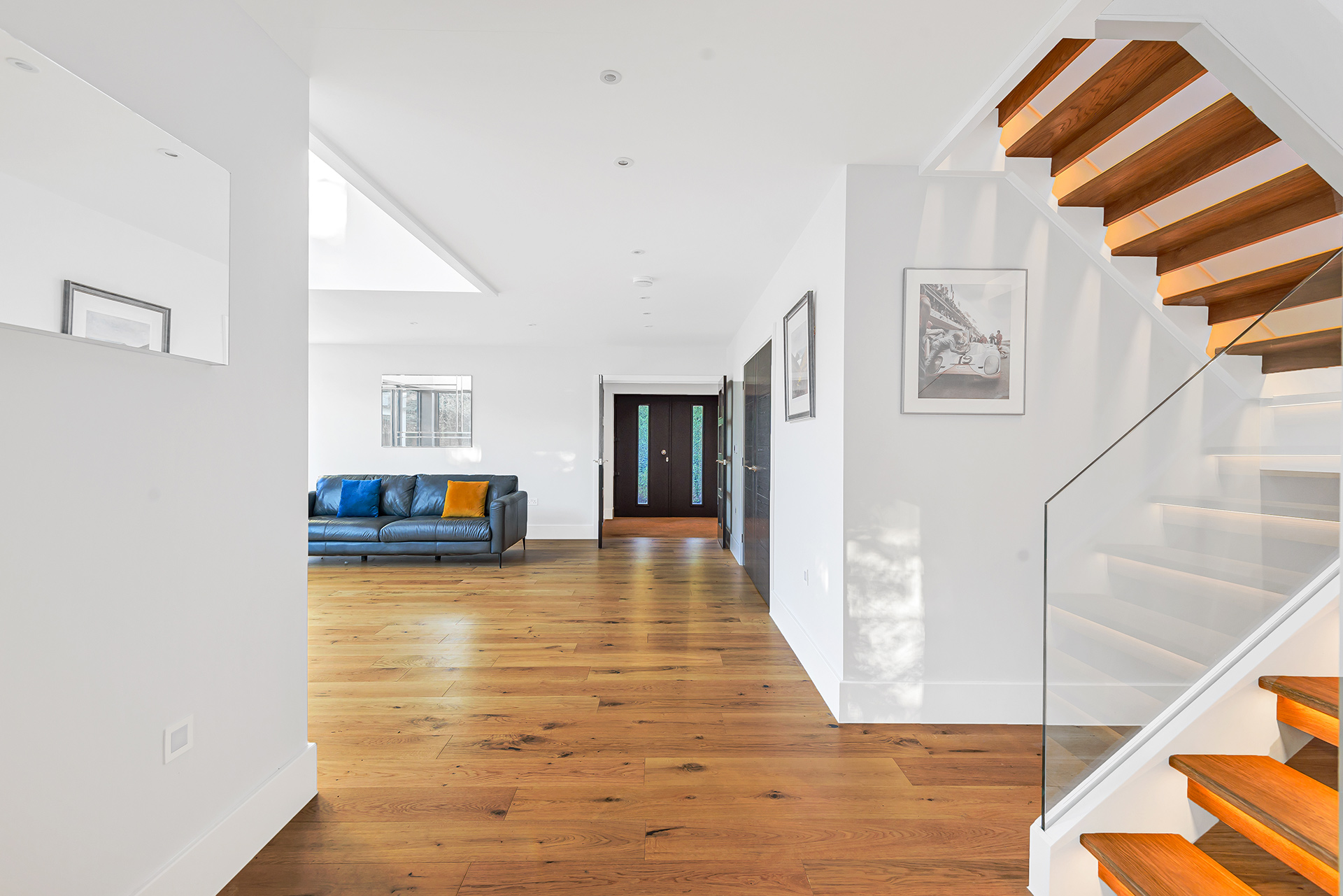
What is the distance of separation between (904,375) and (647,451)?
8156 mm

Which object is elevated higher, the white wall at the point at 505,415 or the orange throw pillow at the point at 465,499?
the white wall at the point at 505,415

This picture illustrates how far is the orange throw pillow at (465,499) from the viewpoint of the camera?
6562 mm

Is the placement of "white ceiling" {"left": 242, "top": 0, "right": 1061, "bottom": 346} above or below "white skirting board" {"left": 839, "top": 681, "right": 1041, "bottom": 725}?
above

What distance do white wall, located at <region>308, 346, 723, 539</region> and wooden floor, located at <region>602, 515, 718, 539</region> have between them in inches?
35.0

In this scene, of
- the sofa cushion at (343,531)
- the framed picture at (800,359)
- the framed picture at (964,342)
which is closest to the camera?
the framed picture at (964,342)

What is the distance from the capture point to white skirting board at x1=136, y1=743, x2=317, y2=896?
60.9 inches

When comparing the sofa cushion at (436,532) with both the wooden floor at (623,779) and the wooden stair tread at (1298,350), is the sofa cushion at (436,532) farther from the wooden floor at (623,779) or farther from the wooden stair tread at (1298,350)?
the wooden stair tread at (1298,350)

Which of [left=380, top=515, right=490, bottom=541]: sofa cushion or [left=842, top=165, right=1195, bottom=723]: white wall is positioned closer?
[left=842, top=165, right=1195, bottom=723]: white wall

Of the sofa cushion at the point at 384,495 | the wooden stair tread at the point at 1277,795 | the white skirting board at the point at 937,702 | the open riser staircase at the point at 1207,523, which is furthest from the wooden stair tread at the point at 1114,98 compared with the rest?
the sofa cushion at the point at 384,495

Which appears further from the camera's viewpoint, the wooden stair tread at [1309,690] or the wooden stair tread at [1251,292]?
the wooden stair tread at [1251,292]

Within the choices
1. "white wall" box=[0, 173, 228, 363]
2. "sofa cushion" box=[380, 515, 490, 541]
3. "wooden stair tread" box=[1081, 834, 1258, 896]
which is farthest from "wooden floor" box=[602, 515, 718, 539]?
"wooden stair tread" box=[1081, 834, 1258, 896]

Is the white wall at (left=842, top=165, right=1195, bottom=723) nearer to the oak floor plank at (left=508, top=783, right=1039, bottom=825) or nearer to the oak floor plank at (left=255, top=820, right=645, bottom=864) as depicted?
the oak floor plank at (left=508, top=783, right=1039, bottom=825)

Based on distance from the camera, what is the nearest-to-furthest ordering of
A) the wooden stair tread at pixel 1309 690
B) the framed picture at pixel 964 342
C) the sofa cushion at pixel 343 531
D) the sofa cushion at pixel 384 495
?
the wooden stair tread at pixel 1309 690
the framed picture at pixel 964 342
the sofa cushion at pixel 343 531
the sofa cushion at pixel 384 495

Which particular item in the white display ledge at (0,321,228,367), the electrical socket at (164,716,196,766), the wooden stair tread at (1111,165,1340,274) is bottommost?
the electrical socket at (164,716,196,766)
